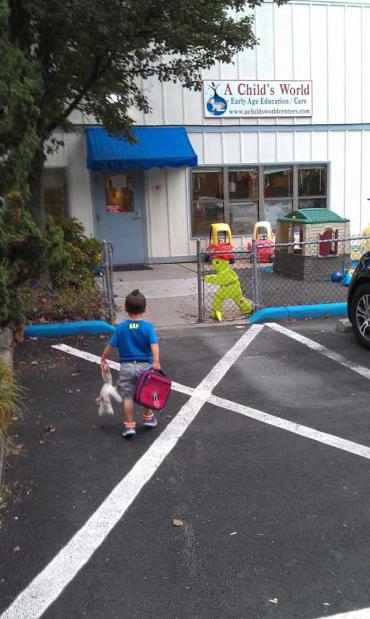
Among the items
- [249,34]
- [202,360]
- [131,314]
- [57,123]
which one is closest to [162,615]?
[131,314]

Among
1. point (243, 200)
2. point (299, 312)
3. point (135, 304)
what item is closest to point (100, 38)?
point (135, 304)

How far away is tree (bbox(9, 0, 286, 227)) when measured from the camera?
6.95 m

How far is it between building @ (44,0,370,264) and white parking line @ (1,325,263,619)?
30.9 ft

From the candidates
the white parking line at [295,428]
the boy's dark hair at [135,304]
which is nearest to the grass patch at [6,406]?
the boy's dark hair at [135,304]

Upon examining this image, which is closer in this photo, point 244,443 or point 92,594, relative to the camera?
point 92,594

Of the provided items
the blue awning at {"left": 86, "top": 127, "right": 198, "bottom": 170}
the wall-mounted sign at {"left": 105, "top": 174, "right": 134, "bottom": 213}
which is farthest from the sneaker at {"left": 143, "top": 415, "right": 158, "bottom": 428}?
the wall-mounted sign at {"left": 105, "top": 174, "right": 134, "bottom": 213}

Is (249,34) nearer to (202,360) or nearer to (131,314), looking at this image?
(202,360)

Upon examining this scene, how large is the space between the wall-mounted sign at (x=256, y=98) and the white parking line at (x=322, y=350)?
7.72 metres

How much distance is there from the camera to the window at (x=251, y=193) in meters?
14.7

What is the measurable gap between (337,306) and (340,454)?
16.9 ft

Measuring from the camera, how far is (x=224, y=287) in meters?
8.81

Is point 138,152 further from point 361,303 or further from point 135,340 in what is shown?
point 135,340

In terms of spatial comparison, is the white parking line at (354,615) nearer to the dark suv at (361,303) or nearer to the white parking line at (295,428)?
the white parking line at (295,428)

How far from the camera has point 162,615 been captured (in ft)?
8.73
